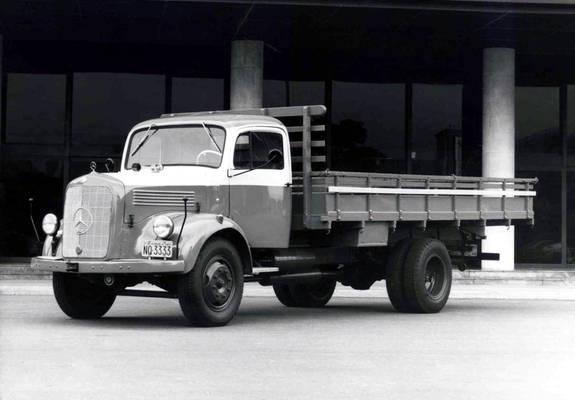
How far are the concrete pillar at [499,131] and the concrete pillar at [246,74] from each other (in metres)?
5.03

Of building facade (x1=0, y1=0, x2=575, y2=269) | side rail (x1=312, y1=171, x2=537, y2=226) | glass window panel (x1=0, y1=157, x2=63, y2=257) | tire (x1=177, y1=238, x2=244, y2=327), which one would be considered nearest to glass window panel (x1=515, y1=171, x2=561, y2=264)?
building facade (x1=0, y1=0, x2=575, y2=269)

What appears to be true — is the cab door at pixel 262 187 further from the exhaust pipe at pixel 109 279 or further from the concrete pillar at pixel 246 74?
the concrete pillar at pixel 246 74

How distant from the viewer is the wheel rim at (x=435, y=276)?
1389 cm

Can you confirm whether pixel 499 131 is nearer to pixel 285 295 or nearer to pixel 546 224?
pixel 546 224

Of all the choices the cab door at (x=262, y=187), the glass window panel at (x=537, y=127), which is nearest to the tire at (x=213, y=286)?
the cab door at (x=262, y=187)

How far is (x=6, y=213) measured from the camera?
21359 mm

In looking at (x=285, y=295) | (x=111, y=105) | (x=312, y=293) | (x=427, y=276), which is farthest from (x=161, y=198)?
(x=111, y=105)

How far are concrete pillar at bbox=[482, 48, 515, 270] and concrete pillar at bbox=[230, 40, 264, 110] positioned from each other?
503cm

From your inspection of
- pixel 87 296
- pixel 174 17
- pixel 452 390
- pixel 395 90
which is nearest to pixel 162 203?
pixel 87 296

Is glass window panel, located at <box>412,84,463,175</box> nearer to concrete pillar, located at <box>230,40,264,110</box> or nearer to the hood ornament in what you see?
concrete pillar, located at <box>230,40,264,110</box>

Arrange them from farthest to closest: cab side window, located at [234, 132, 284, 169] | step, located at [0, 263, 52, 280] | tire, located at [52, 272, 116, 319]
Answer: step, located at [0, 263, 52, 280] < cab side window, located at [234, 132, 284, 169] < tire, located at [52, 272, 116, 319]

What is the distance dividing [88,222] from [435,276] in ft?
17.2

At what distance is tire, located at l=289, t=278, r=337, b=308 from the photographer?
14462 mm

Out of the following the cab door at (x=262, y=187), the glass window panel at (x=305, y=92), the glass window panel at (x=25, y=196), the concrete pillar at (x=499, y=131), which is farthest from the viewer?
the glass window panel at (x=305, y=92)
